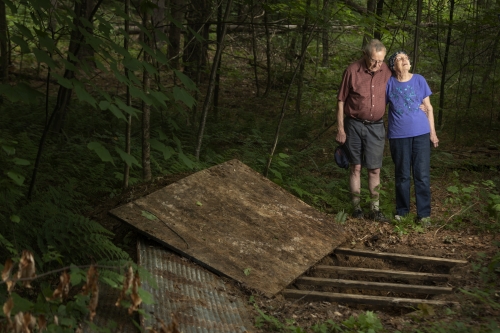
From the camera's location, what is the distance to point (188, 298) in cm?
420

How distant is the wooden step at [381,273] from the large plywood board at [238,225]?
0.16m

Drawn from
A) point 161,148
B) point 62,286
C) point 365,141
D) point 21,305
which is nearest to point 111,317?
point 21,305

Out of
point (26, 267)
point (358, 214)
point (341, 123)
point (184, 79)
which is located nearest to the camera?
point (26, 267)

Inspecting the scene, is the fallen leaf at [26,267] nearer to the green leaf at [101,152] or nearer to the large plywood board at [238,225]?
the green leaf at [101,152]

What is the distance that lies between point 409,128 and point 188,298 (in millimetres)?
3546

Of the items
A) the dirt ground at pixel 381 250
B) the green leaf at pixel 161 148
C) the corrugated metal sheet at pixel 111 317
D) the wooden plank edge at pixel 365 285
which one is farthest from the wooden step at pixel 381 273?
the corrugated metal sheet at pixel 111 317

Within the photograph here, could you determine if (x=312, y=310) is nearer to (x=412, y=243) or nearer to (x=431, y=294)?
(x=431, y=294)

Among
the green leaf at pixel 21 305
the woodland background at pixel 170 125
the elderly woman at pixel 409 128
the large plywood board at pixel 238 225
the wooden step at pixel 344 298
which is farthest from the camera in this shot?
the elderly woman at pixel 409 128

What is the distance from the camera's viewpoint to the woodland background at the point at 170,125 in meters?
4.06

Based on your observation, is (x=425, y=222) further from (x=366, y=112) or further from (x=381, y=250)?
(x=366, y=112)

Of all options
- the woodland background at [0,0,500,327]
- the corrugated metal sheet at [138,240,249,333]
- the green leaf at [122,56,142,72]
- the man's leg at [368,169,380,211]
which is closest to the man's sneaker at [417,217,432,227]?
the woodland background at [0,0,500,327]

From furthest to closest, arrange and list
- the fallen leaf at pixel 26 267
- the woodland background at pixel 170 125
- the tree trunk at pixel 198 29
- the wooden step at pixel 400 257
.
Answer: the tree trunk at pixel 198 29 → the wooden step at pixel 400 257 → the woodland background at pixel 170 125 → the fallen leaf at pixel 26 267

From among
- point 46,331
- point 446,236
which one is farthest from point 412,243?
point 46,331

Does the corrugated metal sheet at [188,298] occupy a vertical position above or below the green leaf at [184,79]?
below
